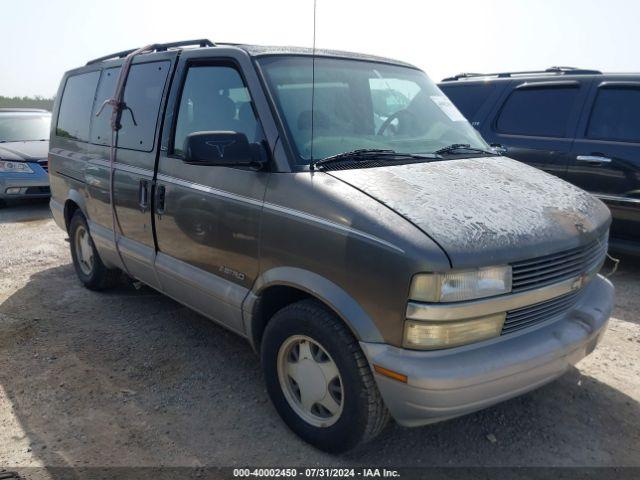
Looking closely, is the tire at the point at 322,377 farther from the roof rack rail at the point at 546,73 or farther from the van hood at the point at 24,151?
the van hood at the point at 24,151

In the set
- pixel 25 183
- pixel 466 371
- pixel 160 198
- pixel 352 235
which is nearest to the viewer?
pixel 466 371

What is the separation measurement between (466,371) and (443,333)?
180 mm

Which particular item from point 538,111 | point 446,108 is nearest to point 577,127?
point 538,111

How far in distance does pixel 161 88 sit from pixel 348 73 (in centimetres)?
131

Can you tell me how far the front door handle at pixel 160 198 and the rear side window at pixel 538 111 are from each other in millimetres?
4133

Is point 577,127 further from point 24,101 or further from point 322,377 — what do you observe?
point 24,101

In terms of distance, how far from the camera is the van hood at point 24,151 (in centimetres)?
892

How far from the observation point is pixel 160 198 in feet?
11.8

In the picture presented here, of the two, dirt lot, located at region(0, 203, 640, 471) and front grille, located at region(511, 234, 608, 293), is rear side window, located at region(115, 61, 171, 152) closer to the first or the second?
dirt lot, located at region(0, 203, 640, 471)

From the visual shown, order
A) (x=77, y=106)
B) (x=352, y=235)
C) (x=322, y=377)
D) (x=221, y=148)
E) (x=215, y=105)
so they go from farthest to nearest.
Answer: (x=77, y=106) → (x=215, y=105) → (x=221, y=148) → (x=322, y=377) → (x=352, y=235)

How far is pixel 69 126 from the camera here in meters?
5.14

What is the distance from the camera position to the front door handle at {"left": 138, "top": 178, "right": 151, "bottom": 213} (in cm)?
372

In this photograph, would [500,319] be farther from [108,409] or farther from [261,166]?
[108,409]

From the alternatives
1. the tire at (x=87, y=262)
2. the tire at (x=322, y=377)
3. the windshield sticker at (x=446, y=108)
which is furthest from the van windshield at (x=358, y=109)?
the tire at (x=87, y=262)
